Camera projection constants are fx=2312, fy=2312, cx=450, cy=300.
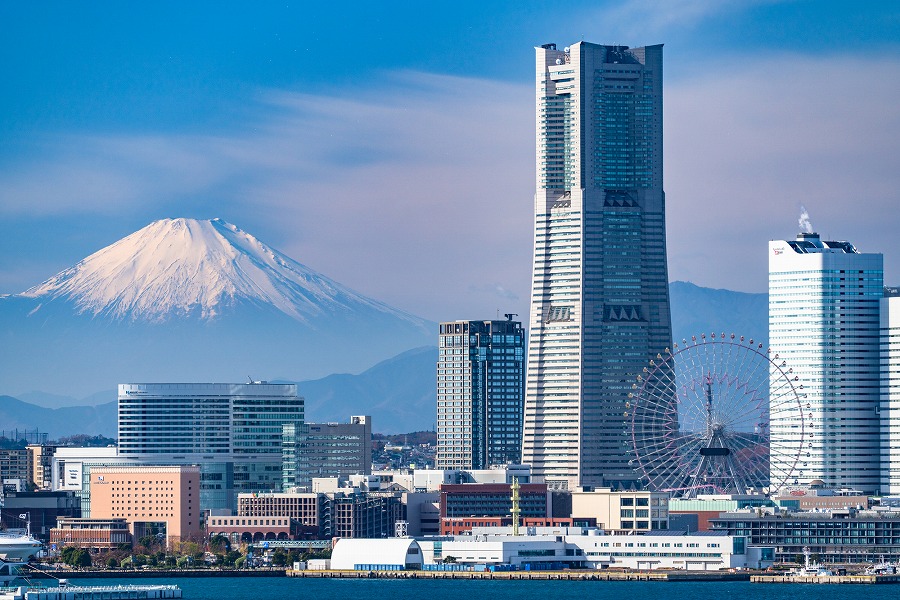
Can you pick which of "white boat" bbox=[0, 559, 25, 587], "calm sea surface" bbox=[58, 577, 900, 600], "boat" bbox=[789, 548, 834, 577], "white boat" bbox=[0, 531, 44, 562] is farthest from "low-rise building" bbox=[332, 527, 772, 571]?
"white boat" bbox=[0, 559, 25, 587]

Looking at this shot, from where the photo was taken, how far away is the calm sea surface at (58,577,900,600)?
169 m

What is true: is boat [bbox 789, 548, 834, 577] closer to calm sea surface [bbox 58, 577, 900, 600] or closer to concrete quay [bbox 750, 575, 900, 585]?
concrete quay [bbox 750, 575, 900, 585]

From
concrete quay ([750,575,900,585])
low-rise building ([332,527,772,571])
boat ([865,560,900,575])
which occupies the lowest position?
concrete quay ([750,575,900,585])

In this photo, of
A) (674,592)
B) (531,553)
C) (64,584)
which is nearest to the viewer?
(64,584)

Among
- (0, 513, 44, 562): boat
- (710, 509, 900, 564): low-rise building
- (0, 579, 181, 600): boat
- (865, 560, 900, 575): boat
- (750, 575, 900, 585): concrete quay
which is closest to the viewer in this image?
(0, 579, 181, 600): boat

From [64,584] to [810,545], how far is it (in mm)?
68648

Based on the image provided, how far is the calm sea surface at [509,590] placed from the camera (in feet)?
554

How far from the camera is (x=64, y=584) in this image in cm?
16162

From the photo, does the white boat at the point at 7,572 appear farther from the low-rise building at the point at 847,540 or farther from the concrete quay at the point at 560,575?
the low-rise building at the point at 847,540

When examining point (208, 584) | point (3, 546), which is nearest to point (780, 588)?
point (208, 584)

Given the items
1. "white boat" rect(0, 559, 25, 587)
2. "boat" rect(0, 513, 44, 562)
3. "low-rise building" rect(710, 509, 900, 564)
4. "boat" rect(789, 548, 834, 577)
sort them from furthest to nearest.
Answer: "low-rise building" rect(710, 509, 900, 564) → "boat" rect(789, 548, 834, 577) → "boat" rect(0, 513, 44, 562) → "white boat" rect(0, 559, 25, 587)

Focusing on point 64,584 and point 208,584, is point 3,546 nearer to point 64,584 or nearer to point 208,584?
point 64,584

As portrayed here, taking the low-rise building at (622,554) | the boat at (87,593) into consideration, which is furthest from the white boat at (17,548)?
the low-rise building at (622,554)

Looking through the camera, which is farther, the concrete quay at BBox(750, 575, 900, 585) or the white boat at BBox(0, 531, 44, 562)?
the concrete quay at BBox(750, 575, 900, 585)
